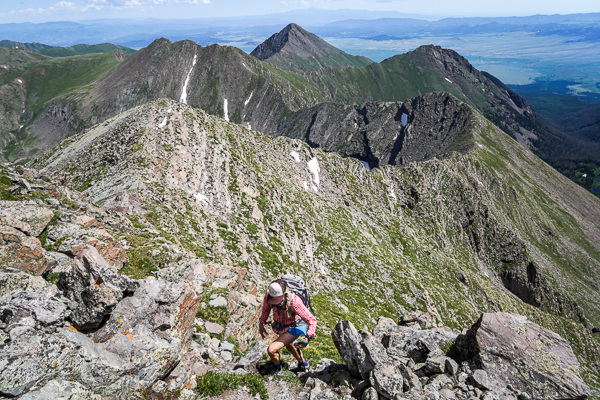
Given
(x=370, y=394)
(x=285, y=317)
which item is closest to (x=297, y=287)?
(x=285, y=317)

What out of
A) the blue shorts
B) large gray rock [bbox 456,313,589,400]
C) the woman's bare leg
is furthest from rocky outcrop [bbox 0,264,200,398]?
large gray rock [bbox 456,313,589,400]

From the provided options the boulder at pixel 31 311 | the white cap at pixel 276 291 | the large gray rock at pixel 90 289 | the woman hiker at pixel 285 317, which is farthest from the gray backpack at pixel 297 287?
the boulder at pixel 31 311

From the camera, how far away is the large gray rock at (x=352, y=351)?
13031mm

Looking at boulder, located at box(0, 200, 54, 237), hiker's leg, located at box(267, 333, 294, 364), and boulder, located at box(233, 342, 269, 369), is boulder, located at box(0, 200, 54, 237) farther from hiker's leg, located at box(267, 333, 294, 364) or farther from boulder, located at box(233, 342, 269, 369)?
hiker's leg, located at box(267, 333, 294, 364)

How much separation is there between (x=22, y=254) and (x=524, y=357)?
23361mm

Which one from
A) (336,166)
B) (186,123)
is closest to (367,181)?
(336,166)

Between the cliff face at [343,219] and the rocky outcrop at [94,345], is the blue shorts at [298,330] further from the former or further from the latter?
the cliff face at [343,219]

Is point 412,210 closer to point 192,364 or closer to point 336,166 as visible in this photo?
point 336,166

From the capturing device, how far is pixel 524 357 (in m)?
13.7

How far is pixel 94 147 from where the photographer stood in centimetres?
4450

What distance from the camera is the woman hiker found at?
1251cm

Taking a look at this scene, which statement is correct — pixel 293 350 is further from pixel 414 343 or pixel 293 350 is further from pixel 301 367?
pixel 414 343

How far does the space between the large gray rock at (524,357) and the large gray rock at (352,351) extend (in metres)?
5.79

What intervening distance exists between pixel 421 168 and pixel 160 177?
105362mm
